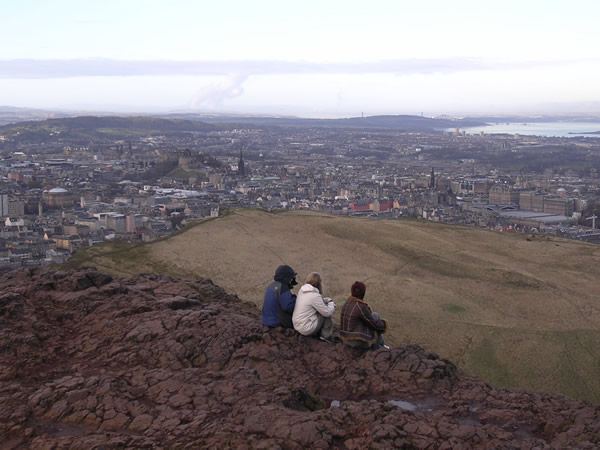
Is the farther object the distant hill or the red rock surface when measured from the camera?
the distant hill

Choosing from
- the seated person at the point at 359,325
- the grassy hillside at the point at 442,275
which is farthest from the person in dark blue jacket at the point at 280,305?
the grassy hillside at the point at 442,275

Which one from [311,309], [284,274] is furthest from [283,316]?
[284,274]

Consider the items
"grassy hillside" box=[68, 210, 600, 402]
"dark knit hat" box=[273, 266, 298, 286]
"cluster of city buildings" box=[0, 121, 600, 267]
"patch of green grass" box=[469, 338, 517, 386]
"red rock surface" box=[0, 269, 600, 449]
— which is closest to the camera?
"red rock surface" box=[0, 269, 600, 449]

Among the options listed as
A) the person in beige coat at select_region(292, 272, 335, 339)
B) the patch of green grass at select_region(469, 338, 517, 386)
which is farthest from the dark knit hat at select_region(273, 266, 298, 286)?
the patch of green grass at select_region(469, 338, 517, 386)

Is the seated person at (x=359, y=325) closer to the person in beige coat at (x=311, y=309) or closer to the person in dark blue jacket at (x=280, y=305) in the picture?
the person in beige coat at (x=311, y=309)

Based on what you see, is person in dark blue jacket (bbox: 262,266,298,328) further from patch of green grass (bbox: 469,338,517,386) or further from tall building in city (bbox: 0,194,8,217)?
tall building in city (bbox: 0,194,8,217)
